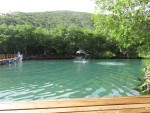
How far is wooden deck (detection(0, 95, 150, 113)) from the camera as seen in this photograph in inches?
112

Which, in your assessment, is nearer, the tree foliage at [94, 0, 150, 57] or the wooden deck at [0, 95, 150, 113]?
the wooden deck at [0, 95, 150, 113]

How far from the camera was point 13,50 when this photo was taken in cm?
4041

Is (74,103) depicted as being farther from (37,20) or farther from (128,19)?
(37,20)

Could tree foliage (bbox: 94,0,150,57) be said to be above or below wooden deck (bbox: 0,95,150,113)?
above

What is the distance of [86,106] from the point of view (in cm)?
303

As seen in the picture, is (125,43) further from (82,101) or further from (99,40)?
(99,40)

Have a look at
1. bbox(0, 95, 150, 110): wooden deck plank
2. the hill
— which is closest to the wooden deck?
bbox(0, 95, 150, 110): wooden deck plank

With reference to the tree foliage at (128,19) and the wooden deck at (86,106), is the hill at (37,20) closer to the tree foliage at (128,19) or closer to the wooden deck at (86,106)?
the tree foliage at (128,19)

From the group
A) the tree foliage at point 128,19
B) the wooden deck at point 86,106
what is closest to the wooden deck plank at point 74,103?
the wooden deck at point 86,106

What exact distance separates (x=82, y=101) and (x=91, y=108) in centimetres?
32

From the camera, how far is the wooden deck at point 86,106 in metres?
2.86

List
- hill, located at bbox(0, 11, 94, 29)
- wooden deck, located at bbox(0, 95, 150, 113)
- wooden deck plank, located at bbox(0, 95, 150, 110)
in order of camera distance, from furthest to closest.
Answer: hill, located at bbox(0, 11, 94, 29) < wooden deck plank, located at bbox(0, 95, 150, 110) < wooden deck, located at bbox(0, 95, 150, 113)

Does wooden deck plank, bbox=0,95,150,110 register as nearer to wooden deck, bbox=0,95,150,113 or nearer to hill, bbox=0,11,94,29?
wooden deck, bbox=0,95,150,113

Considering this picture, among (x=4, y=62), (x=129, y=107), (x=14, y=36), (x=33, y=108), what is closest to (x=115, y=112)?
(x=129, y=107)
